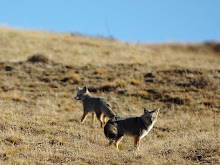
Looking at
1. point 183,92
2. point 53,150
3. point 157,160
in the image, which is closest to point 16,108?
point 53,150

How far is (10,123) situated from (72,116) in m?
3.25

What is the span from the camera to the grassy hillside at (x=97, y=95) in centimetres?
811

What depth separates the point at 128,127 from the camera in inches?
365

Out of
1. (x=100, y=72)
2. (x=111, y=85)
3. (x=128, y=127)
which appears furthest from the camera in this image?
(x=100, y=72)

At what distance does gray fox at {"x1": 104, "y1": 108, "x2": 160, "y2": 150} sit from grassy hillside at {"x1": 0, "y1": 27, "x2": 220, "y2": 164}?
0.38m

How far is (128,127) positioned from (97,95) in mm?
7525

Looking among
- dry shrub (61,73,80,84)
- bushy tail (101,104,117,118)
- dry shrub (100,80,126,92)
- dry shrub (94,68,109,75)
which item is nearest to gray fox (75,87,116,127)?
bushy tail (101,104,117,118)

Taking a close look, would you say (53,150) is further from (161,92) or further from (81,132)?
(161,92)

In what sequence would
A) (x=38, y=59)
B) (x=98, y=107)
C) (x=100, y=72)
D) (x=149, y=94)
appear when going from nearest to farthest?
(x=98, y=107)
(x=149, y=94)
(x=100, y=72)
(x=38, y=59)

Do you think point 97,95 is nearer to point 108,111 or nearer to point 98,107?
point 98,107

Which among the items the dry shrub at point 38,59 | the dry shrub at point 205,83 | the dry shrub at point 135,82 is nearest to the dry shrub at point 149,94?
the dry shrub at point 135,82

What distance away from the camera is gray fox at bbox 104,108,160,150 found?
898 cm

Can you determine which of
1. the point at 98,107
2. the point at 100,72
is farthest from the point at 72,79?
the point at 98,107

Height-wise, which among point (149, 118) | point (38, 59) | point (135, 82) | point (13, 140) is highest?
point (38, 59)
